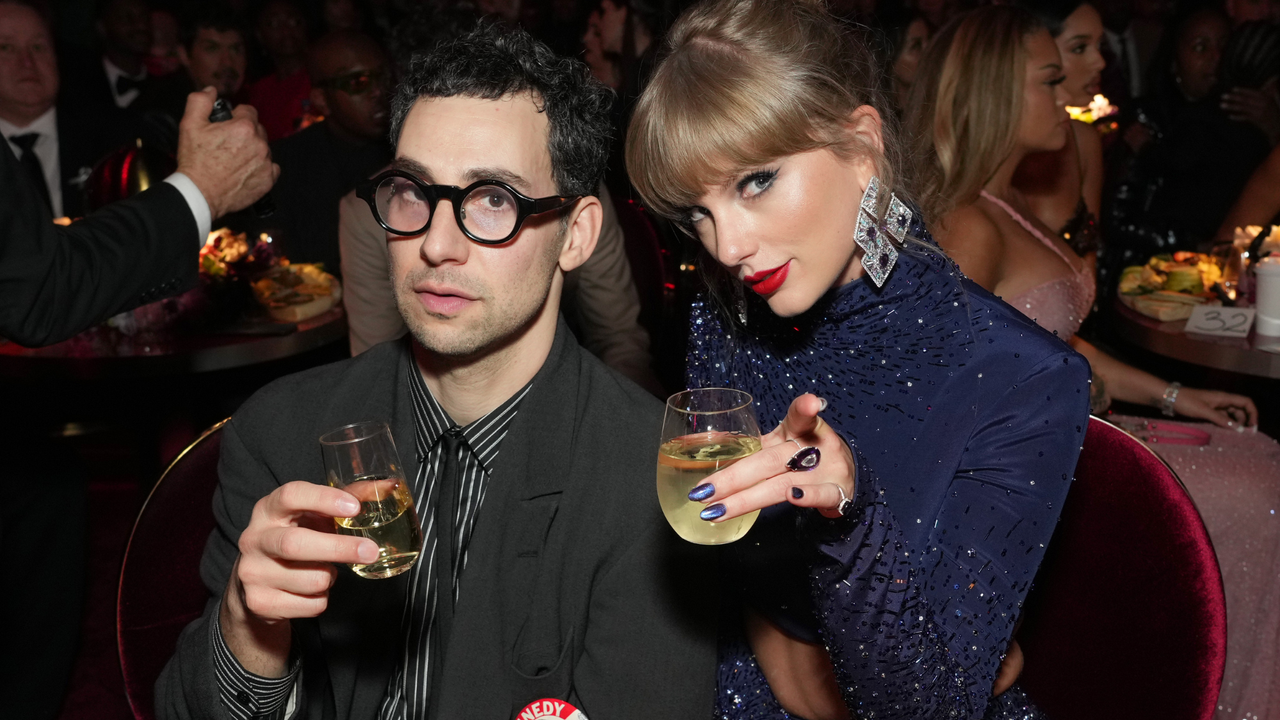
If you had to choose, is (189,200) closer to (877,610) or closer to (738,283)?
(738,283)

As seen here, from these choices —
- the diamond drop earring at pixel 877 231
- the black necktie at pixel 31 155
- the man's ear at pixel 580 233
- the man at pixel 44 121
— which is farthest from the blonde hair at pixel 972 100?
the black necktie at pixel 31 155

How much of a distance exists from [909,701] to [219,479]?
3.74 feet

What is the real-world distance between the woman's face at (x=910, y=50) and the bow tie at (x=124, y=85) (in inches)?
226

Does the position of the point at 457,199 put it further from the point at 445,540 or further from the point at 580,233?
the point at 445,540

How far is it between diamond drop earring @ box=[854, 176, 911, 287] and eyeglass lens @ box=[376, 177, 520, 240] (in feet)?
1.86

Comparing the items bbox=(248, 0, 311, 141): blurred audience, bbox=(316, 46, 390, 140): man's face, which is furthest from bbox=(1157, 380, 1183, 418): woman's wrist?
bbox=(248, 0, 311, 141): blurred audience

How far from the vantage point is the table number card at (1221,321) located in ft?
10.6

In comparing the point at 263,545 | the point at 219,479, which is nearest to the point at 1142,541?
the point at 263,545

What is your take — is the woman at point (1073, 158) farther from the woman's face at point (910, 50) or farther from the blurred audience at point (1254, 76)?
the blurred audience at point (1254, 76)

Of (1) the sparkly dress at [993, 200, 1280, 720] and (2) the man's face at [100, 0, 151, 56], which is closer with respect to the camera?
(1) the sparkly dress at [993, 200, 1280, 720]

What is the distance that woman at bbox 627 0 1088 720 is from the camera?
1.31m

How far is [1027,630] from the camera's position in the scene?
1.72 meters

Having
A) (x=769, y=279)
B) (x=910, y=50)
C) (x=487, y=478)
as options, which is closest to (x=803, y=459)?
(x=769, y=279)

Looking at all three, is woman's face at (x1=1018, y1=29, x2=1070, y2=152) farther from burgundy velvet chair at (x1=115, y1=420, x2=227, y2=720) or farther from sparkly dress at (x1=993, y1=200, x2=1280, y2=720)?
burgundy velvet chair at (x1=115, y1=420, x2=227, y2=720)
